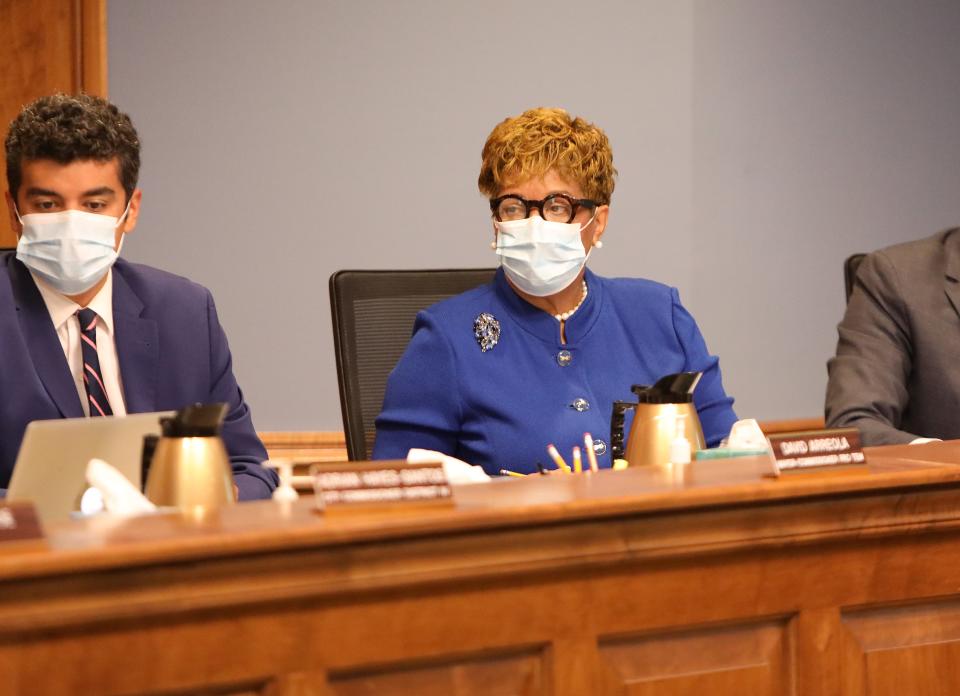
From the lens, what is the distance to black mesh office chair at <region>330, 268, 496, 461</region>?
2.24m

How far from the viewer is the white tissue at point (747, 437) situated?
1.59 metres

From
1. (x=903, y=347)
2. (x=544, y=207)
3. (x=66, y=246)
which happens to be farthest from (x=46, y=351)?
(x=903, y=347)

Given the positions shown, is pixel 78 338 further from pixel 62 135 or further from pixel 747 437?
pixel 747 437

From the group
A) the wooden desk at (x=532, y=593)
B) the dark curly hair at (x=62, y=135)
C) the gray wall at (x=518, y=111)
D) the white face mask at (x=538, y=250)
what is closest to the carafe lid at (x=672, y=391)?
the wooden desk at (x=532, y=593)

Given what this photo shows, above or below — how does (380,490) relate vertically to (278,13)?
below

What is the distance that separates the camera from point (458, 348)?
2.07m

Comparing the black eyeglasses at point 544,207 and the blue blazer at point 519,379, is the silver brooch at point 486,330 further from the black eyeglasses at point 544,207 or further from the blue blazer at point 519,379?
the black eyeglasses at point 544,207

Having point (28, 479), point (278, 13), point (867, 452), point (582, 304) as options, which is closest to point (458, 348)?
point (582, 304)

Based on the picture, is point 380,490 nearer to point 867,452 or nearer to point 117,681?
point 117,681

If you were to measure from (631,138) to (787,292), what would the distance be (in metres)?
0.68

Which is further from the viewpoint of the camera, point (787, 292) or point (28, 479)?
point (787, 292)

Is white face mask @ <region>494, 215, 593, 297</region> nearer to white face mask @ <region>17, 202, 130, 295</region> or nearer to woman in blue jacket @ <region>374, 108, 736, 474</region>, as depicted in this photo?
woman in blue jacket @ <region>374, 108, 736, 474</region>

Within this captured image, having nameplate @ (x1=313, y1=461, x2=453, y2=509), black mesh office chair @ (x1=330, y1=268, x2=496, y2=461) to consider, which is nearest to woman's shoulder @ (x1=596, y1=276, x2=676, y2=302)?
black mesh office chair @ (x1=330, y1=268, x2=496, y2=461)

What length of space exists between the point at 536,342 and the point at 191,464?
37.8 inches
